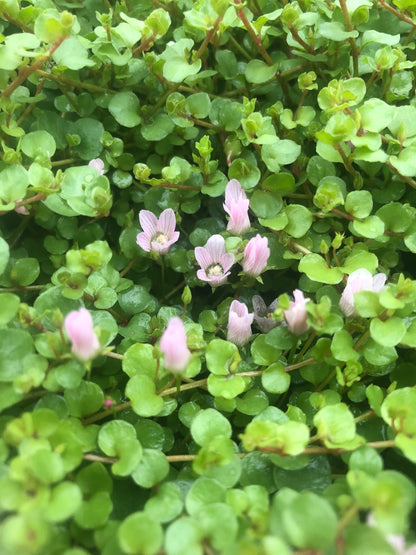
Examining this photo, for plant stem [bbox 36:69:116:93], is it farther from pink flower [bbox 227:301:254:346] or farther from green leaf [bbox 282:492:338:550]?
green leaf [bbox 282:492:338:550]

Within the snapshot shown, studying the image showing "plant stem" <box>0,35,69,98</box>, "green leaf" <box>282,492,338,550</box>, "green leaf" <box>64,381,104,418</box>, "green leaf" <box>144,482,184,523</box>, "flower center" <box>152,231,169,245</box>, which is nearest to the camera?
"green leaf" <box>282,492,338,550</box>

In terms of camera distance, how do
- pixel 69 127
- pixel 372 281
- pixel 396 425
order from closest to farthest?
1. pixel 396 425
2. pixel 372 281
3. pixel 69 127

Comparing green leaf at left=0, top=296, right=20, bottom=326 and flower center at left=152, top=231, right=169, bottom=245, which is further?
flower center at left=152, top=231, right=169, bottom=245

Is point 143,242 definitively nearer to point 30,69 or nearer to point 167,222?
point 167,222

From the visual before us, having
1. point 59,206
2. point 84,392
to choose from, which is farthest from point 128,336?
point 59,206

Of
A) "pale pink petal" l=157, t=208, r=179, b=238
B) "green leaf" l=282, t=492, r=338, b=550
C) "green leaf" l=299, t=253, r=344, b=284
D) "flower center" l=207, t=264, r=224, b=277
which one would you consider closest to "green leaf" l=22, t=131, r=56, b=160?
"pale pink petal" l=157, t=208, r=179, b=238

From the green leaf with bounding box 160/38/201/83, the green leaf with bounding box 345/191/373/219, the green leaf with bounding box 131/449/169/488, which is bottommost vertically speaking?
the green leaf with bounding box 131/449/169/488

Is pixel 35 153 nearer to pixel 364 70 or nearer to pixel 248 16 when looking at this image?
pixel 248 16
